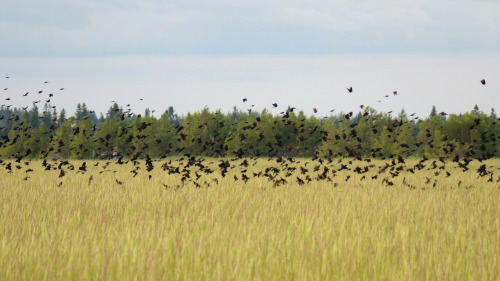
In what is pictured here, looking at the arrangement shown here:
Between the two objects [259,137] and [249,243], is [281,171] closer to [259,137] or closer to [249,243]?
[249,243]

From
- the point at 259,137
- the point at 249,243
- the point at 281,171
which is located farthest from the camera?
the point at 259,137

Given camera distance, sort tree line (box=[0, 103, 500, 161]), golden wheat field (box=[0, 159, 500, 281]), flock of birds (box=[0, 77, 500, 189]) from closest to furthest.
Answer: golden wheat field (box=[0, 159, 500, 281]) → flock of birds (box=[0, 77, 500, 189]) → tree line (box=[0, 103, 500, 161])

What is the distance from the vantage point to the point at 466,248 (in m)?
6.50

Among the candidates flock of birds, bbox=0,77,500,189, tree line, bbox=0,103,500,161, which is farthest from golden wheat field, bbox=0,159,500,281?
tree line, bbox=0,103,500,161

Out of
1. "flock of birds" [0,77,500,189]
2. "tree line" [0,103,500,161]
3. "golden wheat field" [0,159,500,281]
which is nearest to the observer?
"golden wheat field" [0,159,500,281]

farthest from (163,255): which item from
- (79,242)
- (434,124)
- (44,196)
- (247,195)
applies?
(434,124)

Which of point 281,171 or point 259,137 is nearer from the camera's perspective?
point 281,171

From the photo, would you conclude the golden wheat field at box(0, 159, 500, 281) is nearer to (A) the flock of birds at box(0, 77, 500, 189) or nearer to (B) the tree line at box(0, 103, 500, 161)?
(A) the flock of birds at box(0, 77, 500, 189)

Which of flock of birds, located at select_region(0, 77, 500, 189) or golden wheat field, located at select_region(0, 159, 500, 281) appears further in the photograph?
flock of birds, located at select_region(0, 77, 500, 189)

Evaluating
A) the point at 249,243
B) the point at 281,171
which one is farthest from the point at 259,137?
the point at 249,243

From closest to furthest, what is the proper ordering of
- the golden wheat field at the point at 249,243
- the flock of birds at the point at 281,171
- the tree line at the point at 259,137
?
the golden wheat field at the point at 249,243
the flock of birds at the point at 281,171
the tree line at the point at 259,137

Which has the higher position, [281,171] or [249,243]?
[249,243]

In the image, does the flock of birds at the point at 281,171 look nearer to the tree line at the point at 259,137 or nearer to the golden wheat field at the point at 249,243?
the golden wheat field at the point at 249,243

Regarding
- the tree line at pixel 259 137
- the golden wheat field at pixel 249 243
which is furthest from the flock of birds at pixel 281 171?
the tree line at pixel 259 137
